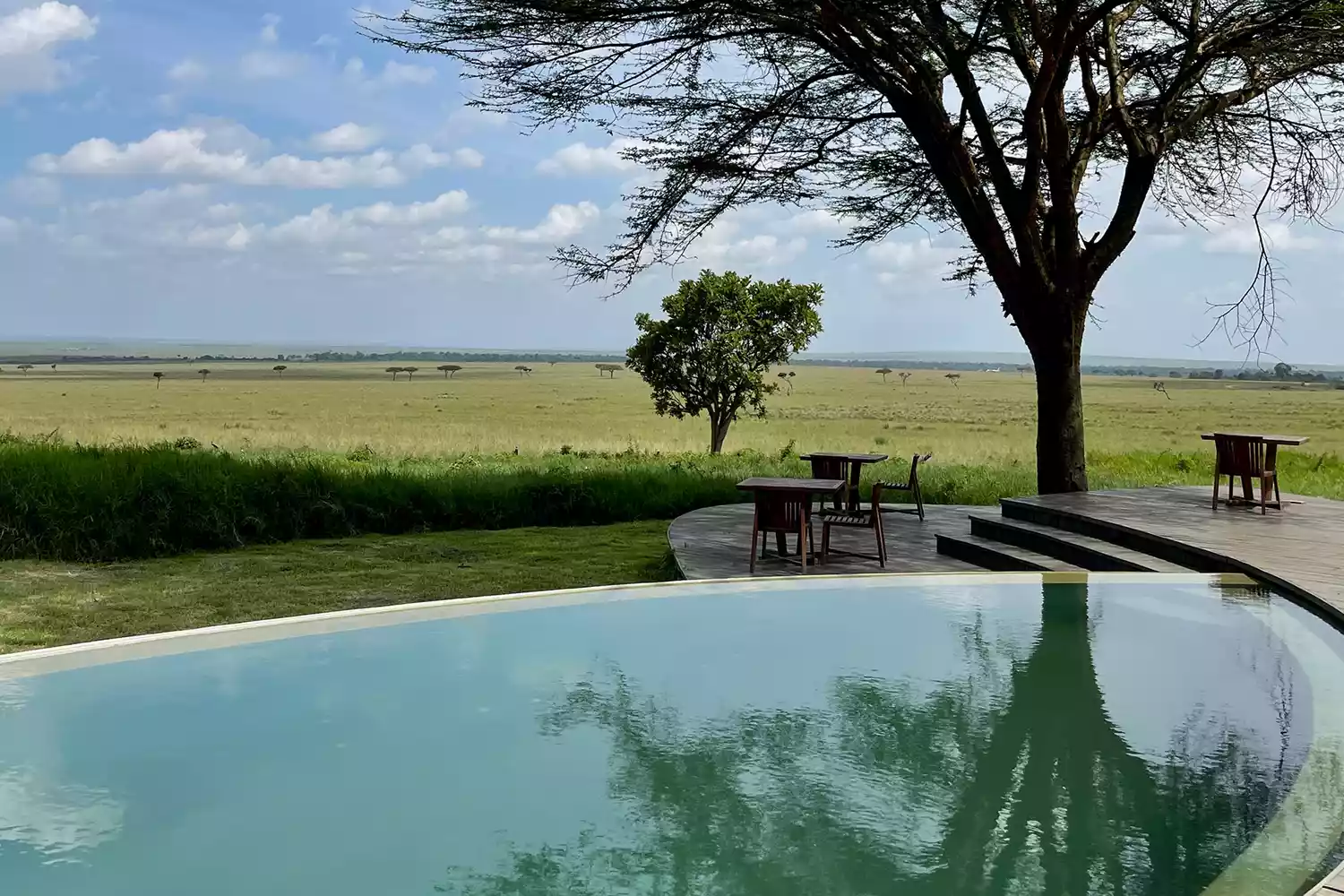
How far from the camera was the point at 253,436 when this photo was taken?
35344 millimetres

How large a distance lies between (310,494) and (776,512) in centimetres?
630

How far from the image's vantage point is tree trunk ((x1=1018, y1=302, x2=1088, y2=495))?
1193 cm

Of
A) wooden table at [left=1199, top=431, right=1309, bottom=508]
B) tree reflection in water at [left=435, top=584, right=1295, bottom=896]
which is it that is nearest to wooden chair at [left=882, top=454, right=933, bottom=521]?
wooden table at [left=1199, top=431, right=1309, bottom=508]

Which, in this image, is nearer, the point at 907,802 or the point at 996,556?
the point at 907,802

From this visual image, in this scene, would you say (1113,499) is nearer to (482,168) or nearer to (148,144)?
(482,168)

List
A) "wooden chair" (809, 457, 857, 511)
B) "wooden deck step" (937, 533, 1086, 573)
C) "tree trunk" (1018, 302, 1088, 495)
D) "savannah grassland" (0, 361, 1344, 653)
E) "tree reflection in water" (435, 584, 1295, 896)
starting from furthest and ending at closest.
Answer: "tree trunk" (1018, 302, 1088, 495), "wooden chair" (809, 457, 857, 511), "savannah grassland" (0, 361, 1344, 653), "wooden deck step" (937, 533, 1086, 573), "tree reflection in water" (435, 584, 1295, 896)

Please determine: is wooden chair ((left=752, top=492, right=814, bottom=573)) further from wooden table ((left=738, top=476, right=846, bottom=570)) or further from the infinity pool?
the infinity pool

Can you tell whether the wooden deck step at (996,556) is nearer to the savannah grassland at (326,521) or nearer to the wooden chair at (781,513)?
the wooden chair at (781,513)

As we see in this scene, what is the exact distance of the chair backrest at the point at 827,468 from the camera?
11.2 m

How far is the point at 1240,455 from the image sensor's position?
1047 centimetres

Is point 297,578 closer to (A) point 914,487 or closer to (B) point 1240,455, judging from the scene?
(A) point 914,487

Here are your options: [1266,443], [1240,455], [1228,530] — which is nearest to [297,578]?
[1228,530]

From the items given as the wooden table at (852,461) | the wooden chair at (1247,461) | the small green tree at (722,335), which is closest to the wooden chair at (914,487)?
the wooden table at (852,461)

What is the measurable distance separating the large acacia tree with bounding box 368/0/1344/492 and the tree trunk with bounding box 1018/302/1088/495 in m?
0.02
